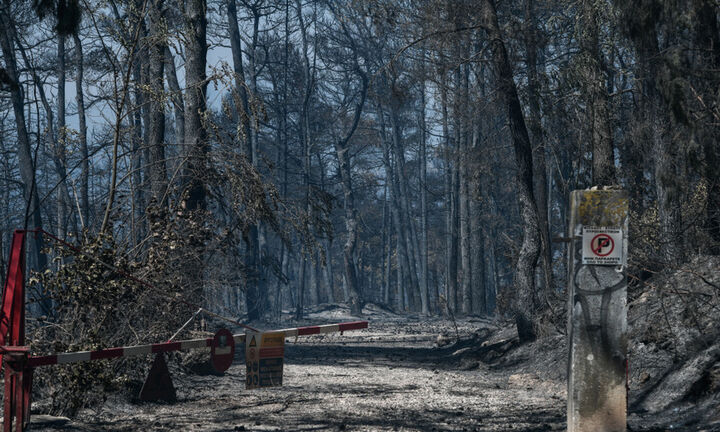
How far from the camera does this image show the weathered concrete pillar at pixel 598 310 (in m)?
6.63

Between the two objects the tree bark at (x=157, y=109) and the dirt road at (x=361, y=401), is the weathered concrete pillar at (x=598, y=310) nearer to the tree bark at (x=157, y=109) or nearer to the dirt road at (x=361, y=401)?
the dirt road at (x=361, y=401)

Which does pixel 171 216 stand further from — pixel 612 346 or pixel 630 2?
pixel 630 2

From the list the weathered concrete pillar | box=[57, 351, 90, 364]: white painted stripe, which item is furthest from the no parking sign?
box=[57, 351, 90, 364]: white painted stripe

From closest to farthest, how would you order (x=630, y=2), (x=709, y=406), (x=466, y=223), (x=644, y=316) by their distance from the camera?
(x=709, y=406) → (x=630, y=2) → (x=644, y=316) → (x=466, y=223)

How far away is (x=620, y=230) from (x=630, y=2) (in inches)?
216

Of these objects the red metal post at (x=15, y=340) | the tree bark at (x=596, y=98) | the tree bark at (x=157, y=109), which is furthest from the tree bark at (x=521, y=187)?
the red metal post at (x=15, y=340)

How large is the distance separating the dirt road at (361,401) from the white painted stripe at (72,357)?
2.62 ft

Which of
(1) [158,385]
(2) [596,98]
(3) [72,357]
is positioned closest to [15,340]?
(3) [72,357]

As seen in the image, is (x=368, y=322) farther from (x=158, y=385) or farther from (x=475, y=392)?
(x=158, y=385)

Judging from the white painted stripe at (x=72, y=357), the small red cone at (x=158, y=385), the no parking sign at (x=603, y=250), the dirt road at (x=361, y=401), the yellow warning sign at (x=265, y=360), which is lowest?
the dirt road at (x=361, y=401)

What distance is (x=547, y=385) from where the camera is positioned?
38.7 feet

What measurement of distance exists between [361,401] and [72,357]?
424 cm

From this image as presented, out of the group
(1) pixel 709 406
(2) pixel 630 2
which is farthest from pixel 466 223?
(1) pixel 709 406

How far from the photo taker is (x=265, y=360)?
8727 mm
